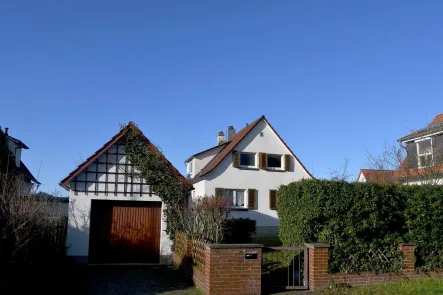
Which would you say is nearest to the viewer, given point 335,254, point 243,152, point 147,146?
point 335,254

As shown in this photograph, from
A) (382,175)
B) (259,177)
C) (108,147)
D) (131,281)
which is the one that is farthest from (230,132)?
(131,281)

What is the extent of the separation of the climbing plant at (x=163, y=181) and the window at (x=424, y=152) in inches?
526

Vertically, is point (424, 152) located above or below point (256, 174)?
above

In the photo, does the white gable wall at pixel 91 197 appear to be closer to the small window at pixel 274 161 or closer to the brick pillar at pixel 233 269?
the brick pillar at pixel 233 269

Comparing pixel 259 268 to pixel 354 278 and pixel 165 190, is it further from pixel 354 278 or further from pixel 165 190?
pixel 165 190

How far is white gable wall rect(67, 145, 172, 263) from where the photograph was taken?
49.2 ft

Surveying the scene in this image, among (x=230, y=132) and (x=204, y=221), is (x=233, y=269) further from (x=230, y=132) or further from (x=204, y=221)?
(x=230, y=132)

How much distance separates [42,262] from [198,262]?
12.8 ft

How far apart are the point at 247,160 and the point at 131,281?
17.5 meters

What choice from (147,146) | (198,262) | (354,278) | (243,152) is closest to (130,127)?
(147,146)

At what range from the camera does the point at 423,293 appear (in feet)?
32.8

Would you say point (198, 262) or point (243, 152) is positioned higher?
point (243, 152)

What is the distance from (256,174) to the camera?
2827 cm

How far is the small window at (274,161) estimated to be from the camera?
29.0 metres
